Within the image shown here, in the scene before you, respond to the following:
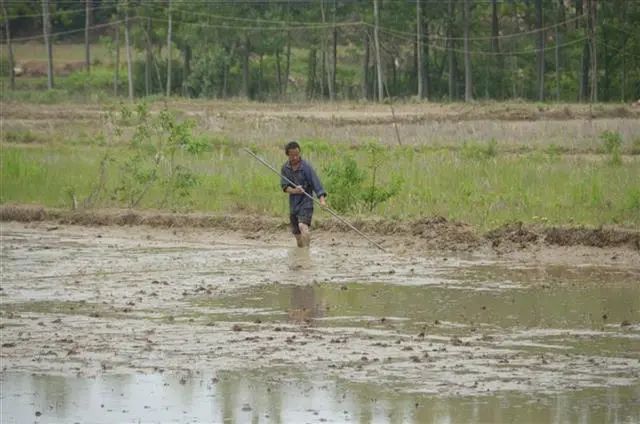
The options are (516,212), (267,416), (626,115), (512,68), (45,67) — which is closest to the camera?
(267,416)

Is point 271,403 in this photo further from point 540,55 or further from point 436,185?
point 540,55

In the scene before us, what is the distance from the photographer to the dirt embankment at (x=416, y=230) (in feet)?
49.9

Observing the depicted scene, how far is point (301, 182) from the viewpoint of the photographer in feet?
50.0

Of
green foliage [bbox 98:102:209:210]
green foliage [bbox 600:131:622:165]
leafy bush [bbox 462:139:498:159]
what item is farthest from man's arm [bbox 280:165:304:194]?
leafy bush [bbox 462:139:498:159]

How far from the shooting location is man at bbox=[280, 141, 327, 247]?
592 inches

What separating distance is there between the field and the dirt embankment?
0.11 ft

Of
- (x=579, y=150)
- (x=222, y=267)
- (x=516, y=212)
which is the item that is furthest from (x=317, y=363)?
(x=579, y=150)

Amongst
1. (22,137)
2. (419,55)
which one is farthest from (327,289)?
(419,55)

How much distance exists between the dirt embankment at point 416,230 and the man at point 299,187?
1183 millimetres

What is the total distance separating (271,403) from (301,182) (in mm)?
6837

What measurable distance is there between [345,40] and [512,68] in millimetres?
8153

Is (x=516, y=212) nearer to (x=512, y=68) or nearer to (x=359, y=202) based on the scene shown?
(x=359, y=202)

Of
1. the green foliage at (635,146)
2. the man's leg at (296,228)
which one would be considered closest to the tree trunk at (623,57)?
the green foliage at (635,146)

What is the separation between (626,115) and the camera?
3672 cm
